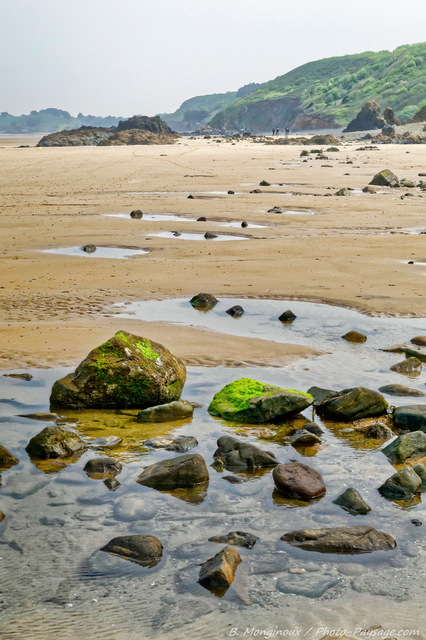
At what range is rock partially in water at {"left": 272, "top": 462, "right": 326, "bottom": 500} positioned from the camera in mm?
4777

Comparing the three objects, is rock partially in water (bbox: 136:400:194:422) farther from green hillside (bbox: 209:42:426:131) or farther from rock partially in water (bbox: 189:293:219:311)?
green hillside (bbox: 209:42:426:131)

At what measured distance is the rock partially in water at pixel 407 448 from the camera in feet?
17.5

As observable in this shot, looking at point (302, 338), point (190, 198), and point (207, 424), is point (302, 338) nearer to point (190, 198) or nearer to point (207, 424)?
point (207, 424)

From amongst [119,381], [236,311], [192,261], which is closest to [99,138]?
[192,261]

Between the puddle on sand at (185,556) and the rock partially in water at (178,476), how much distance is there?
3.1 inches

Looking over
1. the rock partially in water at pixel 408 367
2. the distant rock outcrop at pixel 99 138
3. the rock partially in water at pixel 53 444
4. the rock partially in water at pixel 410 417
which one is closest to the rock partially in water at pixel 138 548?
the rock partially in water at pixel 53 444

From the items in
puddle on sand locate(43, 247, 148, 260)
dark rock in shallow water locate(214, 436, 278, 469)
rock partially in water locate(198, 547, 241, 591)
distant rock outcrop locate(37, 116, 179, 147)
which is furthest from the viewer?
distant rock outcrop locate(37, 116, 179, 147)

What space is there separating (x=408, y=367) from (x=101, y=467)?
139 inches

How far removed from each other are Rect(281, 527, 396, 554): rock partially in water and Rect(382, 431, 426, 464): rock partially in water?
1.22 meters

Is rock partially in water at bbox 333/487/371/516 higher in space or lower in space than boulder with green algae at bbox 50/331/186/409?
lower

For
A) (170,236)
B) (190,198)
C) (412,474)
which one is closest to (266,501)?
(412,474)

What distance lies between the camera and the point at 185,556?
13.2 feet

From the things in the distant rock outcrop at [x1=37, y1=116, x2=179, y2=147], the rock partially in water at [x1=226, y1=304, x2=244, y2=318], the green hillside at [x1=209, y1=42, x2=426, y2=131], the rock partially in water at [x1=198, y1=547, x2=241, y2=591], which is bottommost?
the rock partially in water at [x1=198, y1=547, x2=241, y2=591]

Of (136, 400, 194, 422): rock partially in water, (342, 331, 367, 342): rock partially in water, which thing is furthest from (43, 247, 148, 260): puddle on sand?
(136, 400, 194, 422): rock partially in water
